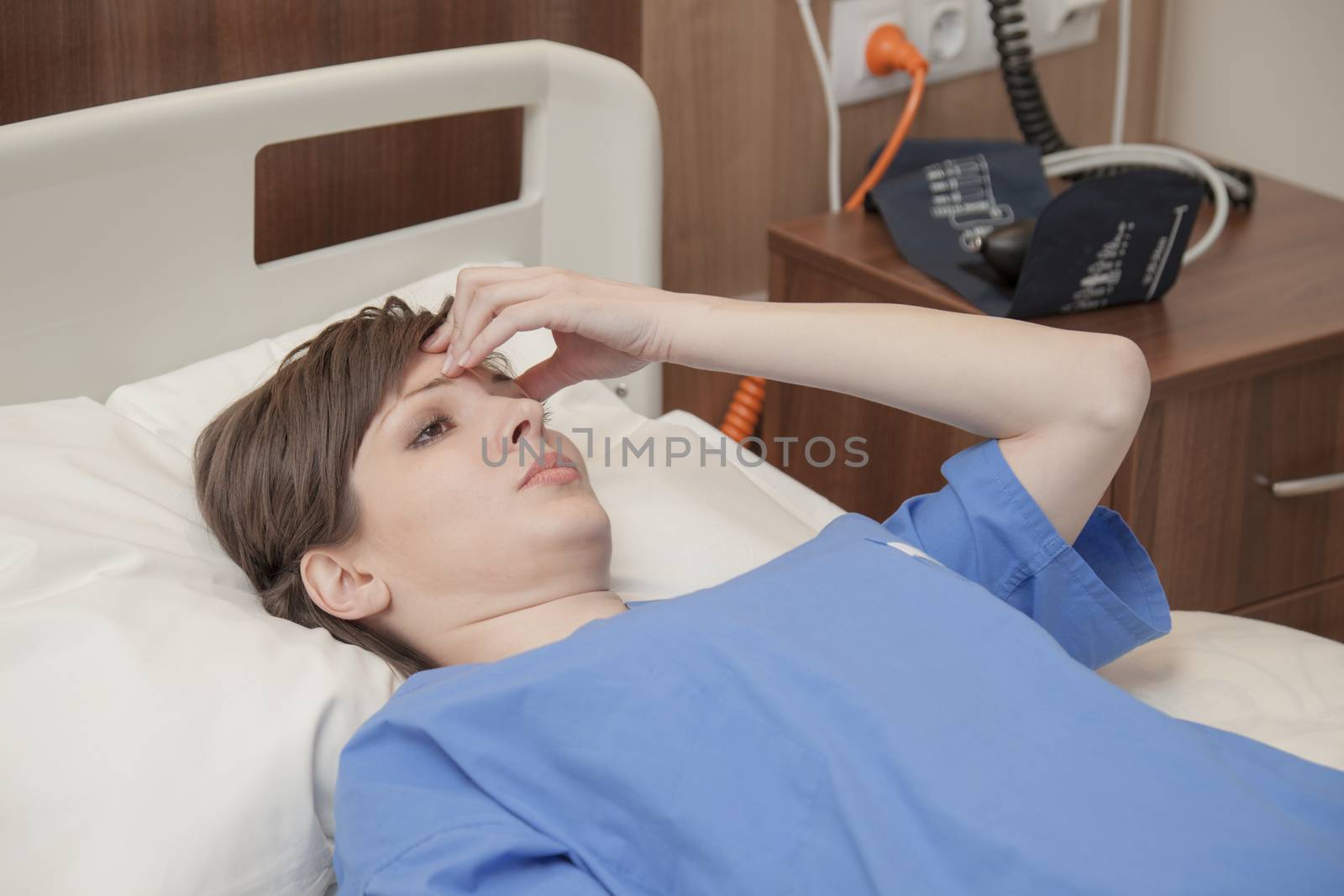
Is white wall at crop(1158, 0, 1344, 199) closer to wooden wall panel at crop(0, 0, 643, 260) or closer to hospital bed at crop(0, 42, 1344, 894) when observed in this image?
wooden wall panel at crop(0, 0, 643, 260)

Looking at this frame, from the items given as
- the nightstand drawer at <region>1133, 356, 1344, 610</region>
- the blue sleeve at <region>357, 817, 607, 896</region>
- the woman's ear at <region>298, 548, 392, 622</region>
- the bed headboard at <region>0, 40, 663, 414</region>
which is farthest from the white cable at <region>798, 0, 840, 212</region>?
the blue sleeve at <region>357, 817, 607, 896</region>

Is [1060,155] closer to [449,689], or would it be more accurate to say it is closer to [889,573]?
[889,573]

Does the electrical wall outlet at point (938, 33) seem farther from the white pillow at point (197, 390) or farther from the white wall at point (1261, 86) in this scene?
the white pillow at point (197, 390)

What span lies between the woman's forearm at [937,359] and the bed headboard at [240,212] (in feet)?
1.41

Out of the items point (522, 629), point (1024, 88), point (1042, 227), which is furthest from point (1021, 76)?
point (522, 629)

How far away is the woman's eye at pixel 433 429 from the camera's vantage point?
1.00 m

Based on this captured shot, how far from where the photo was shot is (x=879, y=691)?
83 centimetres

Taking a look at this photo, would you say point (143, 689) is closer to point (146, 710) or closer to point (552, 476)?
point (146, 710)

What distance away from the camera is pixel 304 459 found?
1.02m

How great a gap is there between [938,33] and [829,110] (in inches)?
7.7

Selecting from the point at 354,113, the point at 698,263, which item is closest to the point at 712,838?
the point at 354,113

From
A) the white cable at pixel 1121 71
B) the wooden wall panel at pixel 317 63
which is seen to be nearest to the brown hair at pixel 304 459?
the wooden wall panel at pixel 317 63

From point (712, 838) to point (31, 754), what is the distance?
44 centimetres

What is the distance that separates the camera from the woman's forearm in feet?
3.22
